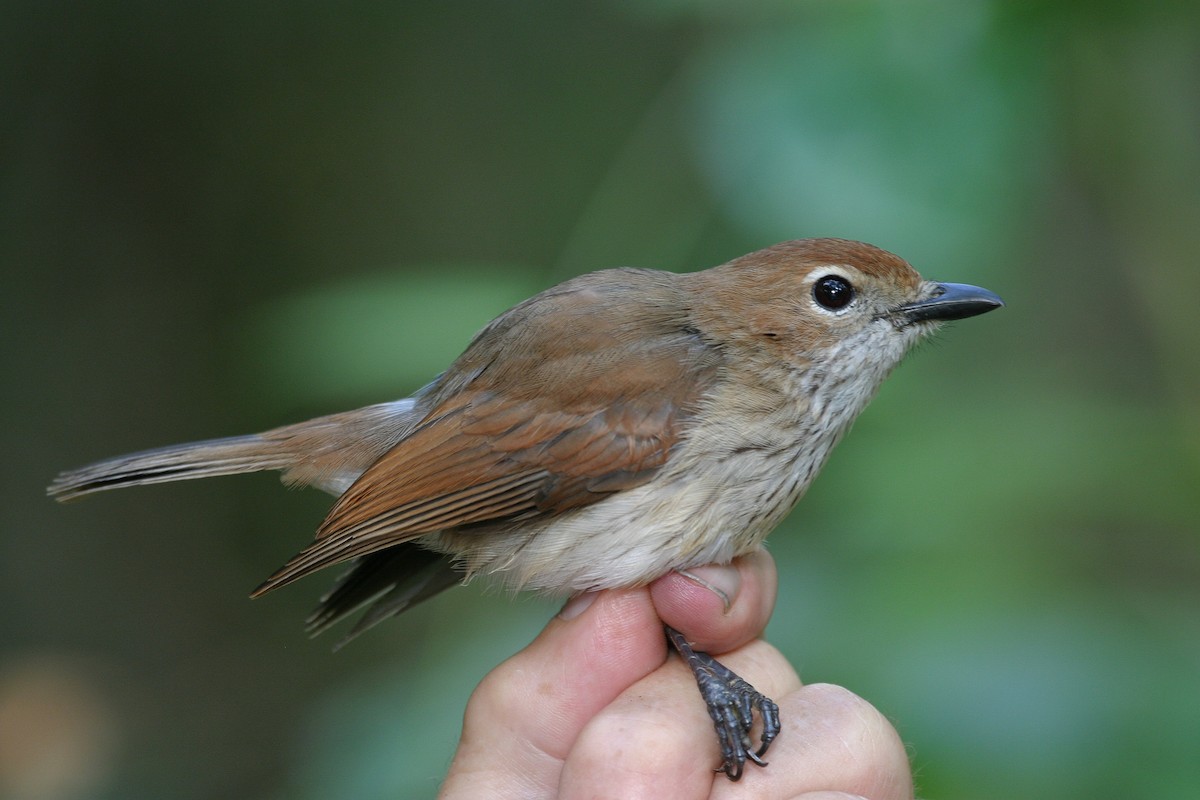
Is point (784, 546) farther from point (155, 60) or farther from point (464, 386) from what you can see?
point (155, 60)

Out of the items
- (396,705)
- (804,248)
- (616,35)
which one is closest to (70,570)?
(396,705)

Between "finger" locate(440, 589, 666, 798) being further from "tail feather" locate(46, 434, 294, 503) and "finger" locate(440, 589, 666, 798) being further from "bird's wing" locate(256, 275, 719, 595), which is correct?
"tail feather" locate(46, 434, 294, 503)

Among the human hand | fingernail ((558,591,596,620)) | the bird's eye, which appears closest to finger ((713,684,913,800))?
the human hand

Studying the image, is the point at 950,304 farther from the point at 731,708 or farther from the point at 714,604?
the point at 731,708

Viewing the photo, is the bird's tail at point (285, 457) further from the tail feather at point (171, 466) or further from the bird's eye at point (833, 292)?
the bird's eye at point (833, 292)

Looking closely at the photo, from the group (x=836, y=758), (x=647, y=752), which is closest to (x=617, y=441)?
(x=647, y=752)

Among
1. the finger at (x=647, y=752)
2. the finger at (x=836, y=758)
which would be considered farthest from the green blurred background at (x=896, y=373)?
the finger at (x=647, y=752)
